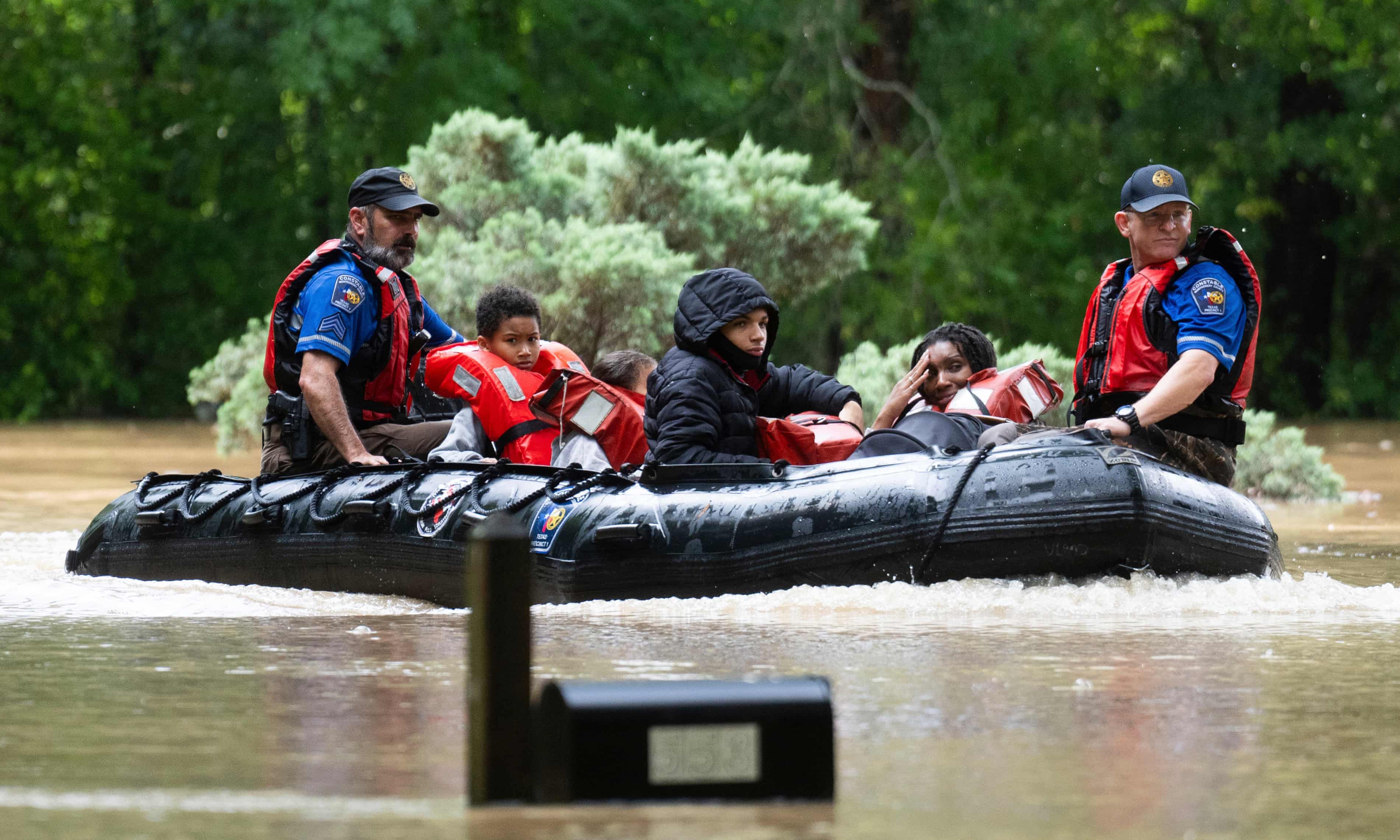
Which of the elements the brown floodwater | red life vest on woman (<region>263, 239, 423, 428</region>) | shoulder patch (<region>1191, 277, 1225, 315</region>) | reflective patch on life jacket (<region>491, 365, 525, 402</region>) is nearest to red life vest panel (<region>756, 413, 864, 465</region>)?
the brown floodwater

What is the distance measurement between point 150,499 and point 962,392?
3.22 meters

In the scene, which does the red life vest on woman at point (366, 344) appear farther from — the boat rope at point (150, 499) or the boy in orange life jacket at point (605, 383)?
the boy in orange life jacket at point (605, 383)

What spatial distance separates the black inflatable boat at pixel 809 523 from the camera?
238 inches

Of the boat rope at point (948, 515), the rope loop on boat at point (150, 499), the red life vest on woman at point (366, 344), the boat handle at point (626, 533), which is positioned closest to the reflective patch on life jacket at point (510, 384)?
the red life vest on woman at point (366, 344)

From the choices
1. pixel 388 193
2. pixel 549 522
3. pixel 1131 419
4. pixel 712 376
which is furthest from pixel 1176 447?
pixel 388 193

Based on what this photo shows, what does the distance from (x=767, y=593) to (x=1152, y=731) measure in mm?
2271

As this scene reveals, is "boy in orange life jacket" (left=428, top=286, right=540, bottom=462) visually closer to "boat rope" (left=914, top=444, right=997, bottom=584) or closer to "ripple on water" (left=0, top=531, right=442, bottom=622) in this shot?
"ripple on water" (left=0, top=531, right=442, bottom=622)

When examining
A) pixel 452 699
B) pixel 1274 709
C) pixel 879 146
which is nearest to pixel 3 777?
pixel 452 699

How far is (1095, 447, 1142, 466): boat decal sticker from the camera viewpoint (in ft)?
19.9

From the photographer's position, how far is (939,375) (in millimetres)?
7129

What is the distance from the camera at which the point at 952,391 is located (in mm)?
7141

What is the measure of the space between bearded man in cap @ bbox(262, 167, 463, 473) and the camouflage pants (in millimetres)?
2233

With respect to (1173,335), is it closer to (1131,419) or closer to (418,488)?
(1131,419)

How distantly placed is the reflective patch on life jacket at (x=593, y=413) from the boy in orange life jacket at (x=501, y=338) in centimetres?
33
